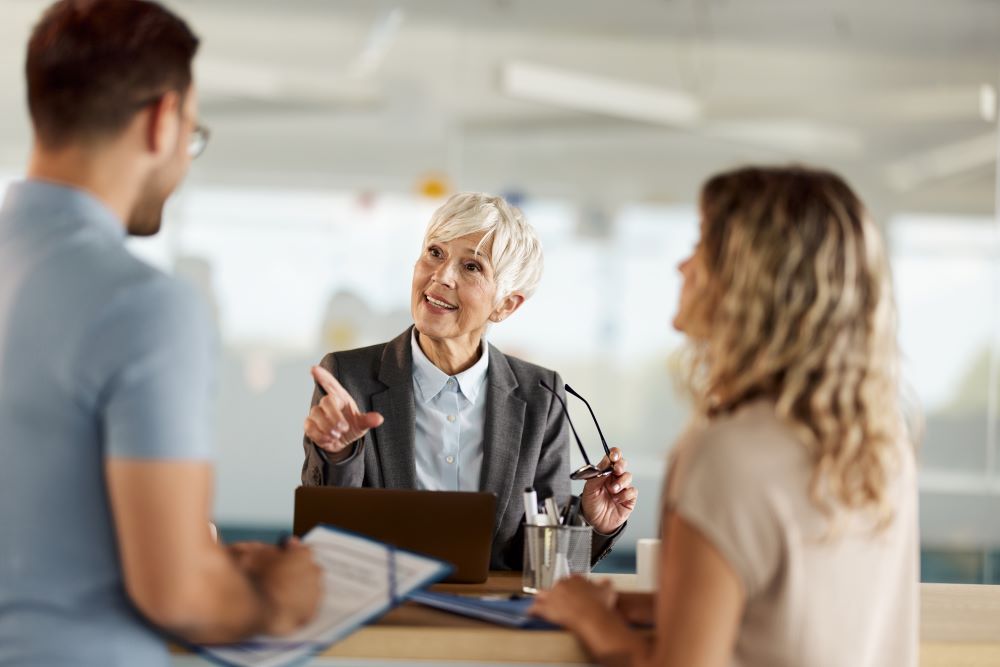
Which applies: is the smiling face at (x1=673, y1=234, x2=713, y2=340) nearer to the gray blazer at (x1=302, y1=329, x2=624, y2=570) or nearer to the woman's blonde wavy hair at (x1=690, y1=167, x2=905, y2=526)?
the woman's blonde wavy hair at (x1=690, y1=167, x2=905, y2=526)

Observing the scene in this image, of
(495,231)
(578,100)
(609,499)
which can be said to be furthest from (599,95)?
(609,499)

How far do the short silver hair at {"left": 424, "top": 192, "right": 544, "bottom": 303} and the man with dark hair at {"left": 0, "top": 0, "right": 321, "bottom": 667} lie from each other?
1.56 metres

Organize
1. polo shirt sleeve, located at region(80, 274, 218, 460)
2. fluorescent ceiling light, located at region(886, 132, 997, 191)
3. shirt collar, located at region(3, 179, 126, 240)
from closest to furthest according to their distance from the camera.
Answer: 1. polo shirt sleeve, located at region(80, 274, 218, 460)
2. shirt collar, located at region(3, 179, 126, 240)
3. fluorescent ceiling light, located at region(886, 132, 997, 191)

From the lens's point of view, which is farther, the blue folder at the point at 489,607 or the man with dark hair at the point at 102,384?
the blue folder at the point at 489,607

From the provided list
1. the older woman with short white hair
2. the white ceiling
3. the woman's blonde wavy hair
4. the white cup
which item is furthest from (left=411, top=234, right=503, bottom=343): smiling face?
the white ceiling

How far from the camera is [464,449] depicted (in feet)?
9.60

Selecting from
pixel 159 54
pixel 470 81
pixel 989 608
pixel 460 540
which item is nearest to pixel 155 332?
pixel 159 54

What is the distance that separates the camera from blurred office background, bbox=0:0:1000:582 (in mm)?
6172

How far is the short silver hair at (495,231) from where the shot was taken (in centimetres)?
300

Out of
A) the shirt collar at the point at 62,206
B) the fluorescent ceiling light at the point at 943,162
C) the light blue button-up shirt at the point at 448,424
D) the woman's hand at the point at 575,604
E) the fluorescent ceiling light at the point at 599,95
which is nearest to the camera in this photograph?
the shirt collar at the point at 62,206

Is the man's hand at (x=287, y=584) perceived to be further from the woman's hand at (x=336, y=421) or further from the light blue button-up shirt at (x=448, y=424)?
the light blue button-up shirt at (x=448, y=424)

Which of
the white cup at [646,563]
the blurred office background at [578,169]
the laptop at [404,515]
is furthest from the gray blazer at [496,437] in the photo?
the blurred office background at [578,169]

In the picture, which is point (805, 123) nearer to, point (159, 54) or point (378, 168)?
point (378, 168)

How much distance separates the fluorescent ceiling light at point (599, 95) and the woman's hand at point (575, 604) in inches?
190
